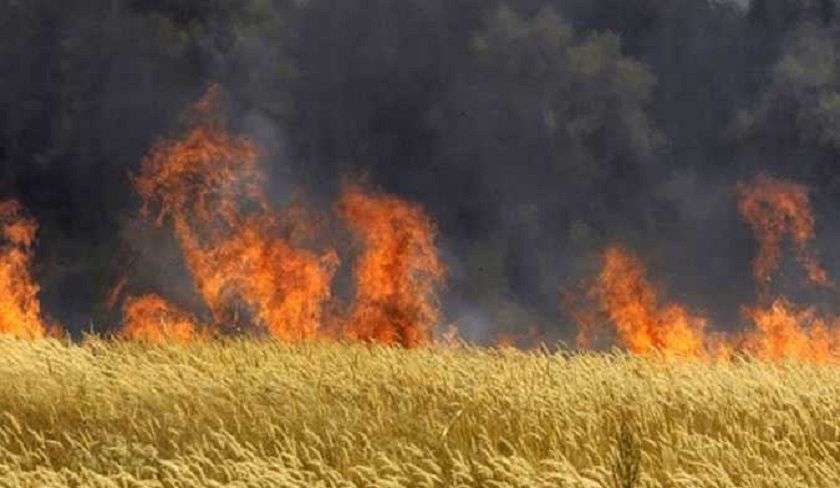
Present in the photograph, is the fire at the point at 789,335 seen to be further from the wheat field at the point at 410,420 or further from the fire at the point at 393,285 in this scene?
the wheat field at the point at 410,420

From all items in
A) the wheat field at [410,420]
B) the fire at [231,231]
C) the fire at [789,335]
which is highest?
the fire at [789,335]

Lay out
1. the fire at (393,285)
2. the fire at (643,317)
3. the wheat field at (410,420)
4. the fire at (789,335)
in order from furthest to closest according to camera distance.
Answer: the fire at (393,285), the fire at (643,317), the fire at (789,335), the wheat field at (410,420)

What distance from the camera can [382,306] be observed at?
71.3 feet

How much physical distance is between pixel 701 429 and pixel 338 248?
1381 cm

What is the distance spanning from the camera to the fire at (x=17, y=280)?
20.9 meters

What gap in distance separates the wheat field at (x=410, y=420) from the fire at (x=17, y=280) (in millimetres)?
5744

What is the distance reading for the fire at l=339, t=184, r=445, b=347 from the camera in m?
21.6

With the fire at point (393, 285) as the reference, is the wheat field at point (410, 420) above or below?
below

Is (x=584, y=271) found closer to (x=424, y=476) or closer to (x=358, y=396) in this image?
(x=358, y=396)

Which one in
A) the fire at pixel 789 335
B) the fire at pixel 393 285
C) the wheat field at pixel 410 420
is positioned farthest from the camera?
the fire at pixel 393 285

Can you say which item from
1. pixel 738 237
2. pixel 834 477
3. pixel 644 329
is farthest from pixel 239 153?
pixel 834 477

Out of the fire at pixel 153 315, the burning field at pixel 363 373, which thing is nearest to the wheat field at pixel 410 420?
the burning field at pixel 363 373

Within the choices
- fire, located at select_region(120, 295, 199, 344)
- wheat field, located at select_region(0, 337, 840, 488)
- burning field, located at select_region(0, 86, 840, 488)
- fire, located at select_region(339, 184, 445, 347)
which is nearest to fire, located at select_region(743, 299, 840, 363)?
burning field, located at select_region(0, 86, 840, 488)

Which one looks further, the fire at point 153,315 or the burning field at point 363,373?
the fire at point 153,315
